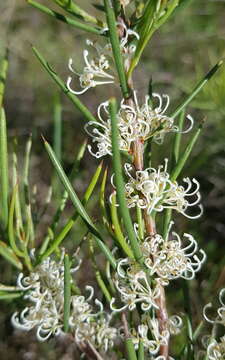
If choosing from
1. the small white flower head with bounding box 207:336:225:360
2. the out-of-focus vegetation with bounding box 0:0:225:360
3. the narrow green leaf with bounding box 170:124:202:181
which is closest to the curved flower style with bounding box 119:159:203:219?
the narrow green leaf with bounding box 170:124:202:181

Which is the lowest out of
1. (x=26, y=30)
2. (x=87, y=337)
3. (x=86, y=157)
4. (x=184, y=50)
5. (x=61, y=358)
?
(x=61, y=358)

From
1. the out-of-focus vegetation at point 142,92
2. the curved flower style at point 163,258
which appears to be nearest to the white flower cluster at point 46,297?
the curved flower style at point 163,258

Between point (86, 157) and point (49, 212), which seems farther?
point (86, 157)

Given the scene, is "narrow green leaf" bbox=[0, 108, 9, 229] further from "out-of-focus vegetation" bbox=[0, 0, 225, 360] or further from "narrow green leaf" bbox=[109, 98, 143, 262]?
"out-of-focus vegetation" bbox=[0, 0, 225, 360]

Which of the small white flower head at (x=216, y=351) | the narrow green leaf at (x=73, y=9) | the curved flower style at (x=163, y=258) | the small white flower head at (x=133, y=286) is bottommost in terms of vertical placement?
the small white flower head at (x=216, y=351)

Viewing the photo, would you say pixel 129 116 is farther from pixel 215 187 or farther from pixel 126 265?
pixel 215 187

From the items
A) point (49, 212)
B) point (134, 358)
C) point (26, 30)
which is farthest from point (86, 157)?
point (134, 358)

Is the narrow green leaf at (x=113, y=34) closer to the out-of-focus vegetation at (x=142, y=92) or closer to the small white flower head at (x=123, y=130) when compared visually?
the small white flower head at (x=123, y=130)
